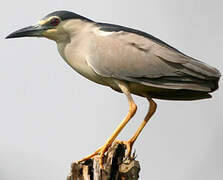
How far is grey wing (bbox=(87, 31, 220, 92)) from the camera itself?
291 inches

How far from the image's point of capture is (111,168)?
22.5ft

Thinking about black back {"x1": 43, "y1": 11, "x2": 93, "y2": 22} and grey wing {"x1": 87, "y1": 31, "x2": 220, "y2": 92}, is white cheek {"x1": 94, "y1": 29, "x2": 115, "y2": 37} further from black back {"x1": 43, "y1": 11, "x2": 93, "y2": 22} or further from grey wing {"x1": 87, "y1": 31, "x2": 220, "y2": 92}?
black back {"x1": 43, "y1": 11, "x2": 93, "y2": 22}

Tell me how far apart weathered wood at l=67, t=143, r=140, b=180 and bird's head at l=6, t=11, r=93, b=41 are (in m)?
1.85

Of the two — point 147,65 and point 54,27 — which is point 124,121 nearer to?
point 147,65

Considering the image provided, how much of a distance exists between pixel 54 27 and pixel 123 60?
1.12 meters

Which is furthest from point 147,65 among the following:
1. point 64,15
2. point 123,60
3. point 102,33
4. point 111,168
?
point 111,168

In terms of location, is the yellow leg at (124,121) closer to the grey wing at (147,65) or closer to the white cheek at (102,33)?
the grey wing at (147,65)

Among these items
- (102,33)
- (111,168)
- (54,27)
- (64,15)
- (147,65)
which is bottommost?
(111,168)

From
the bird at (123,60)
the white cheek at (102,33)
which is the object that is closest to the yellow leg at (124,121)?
the bird at (123,60)

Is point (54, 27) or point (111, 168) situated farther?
point (54, 27)

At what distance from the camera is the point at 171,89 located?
750 cm

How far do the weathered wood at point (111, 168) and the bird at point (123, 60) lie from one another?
0.66 ft

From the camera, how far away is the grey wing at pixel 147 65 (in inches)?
291

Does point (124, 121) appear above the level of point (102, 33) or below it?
below
